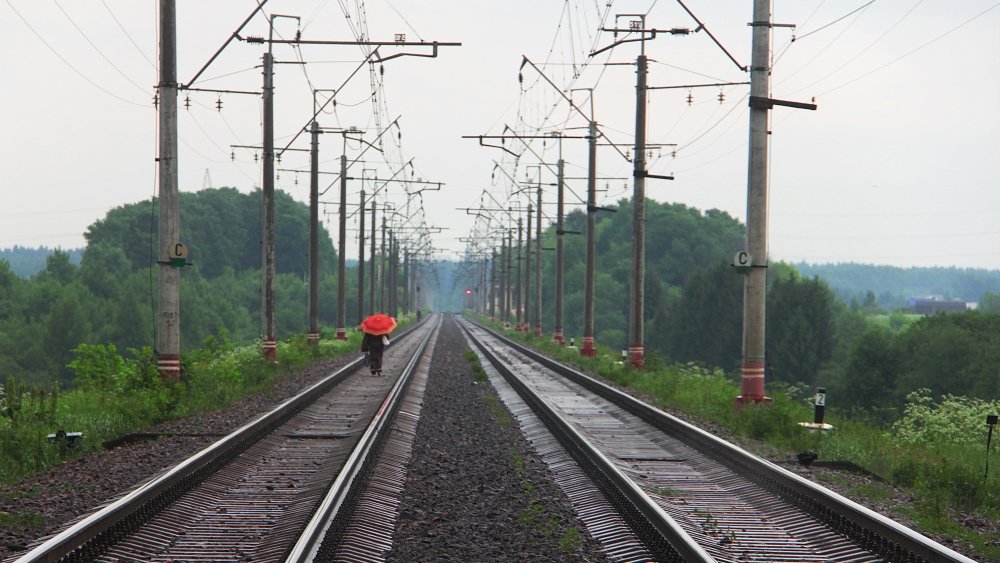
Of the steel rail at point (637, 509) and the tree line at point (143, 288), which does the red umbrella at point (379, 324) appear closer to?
the steel rail at point (637, 509)

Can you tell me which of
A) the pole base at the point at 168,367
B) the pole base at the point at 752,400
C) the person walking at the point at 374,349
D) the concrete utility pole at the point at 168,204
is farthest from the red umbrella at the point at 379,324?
the pole base at the point at 752,400

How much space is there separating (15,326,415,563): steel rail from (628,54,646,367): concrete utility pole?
19.8 m

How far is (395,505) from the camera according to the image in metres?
10.5

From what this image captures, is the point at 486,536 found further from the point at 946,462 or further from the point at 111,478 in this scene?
the point at 946,462

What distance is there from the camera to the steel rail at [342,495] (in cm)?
796

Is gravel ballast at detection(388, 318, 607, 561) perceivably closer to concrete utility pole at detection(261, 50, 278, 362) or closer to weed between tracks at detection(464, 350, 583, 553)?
weed between tracks at detection(464, 350, 583, 553)

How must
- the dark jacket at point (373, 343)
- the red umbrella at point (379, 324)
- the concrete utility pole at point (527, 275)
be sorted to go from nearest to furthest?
the red umbrella at point (379, 324), the dark jacket at point (373, 343), the concrete utility pole at point (527, 275)

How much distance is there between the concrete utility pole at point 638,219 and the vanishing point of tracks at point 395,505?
53.3ft

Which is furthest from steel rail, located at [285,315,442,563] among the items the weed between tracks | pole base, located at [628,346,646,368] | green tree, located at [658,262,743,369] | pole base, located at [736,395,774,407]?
green tree, located at [658,262,743,369]

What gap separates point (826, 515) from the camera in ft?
33.1

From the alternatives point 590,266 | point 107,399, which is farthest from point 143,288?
point 107,399

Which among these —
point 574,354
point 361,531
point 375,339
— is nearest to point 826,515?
point 361,531

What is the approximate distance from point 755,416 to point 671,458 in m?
4.45

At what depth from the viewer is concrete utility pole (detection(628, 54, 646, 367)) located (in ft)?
109
